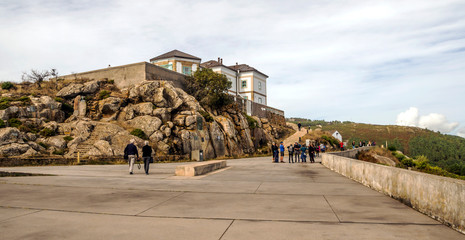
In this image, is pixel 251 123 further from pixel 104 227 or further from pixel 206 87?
pixel 104 227

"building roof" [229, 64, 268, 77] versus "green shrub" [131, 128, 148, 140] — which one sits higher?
"building roof" [229, 64, 268, 77]

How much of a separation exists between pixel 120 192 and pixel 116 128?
22.4 m

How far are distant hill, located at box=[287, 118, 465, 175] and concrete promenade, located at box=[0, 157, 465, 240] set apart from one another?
327 feet

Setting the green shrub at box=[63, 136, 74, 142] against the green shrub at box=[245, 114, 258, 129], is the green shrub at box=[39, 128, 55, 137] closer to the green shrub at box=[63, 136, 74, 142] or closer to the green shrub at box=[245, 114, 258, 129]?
the green shrub at box=[63, 136, 74, 142]

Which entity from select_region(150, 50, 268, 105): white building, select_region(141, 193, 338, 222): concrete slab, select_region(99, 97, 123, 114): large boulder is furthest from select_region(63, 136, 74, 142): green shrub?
select_region(150, 50, 268, 105): white building

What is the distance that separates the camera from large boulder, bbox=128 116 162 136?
3253 centimetres

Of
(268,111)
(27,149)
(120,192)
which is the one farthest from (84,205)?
(268,111)

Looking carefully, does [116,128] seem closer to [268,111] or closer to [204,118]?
[204,118]

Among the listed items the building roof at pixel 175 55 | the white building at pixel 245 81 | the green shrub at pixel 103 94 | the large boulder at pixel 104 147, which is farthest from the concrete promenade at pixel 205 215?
the white building at pixel 245 81

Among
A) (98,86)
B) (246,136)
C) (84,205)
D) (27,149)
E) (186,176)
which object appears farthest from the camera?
(246,136)

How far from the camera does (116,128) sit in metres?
30.7

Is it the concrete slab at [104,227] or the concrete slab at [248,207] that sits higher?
the concrete slab at [104,227]

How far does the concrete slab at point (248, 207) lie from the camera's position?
6570mm

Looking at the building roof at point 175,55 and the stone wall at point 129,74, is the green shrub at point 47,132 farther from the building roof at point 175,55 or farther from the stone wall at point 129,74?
the building roof at point 175,55
